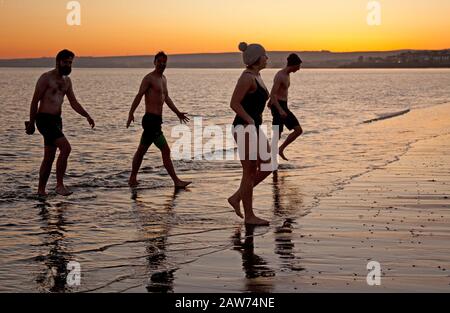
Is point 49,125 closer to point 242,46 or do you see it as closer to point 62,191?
point 62,191

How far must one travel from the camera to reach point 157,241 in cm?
780

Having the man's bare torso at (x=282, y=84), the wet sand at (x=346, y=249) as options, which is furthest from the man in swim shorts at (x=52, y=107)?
the man's bare torso at (x=282, y=84)

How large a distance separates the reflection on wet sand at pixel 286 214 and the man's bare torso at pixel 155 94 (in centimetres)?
211

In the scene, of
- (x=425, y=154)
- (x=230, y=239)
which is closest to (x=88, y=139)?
(x=425, y=154)

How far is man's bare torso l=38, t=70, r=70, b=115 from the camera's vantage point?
10625 mm

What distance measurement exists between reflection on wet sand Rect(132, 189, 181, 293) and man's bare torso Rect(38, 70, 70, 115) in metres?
1.64

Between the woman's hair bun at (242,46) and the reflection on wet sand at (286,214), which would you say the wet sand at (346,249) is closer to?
the reflection on wet sand at (286,214)

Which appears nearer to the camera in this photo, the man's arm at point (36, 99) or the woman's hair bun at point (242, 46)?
the woman's hair bun at point (242, 46)

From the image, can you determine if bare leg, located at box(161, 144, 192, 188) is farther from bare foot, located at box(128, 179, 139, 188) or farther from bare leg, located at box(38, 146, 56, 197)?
bare leg, located at box(38, 146, 56, 197)

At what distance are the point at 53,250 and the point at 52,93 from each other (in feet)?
12.4

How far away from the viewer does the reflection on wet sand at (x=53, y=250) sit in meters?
6.17

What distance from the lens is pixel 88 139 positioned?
2264 cm
